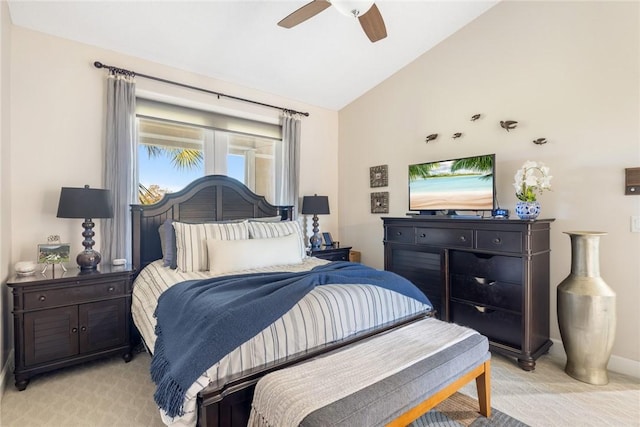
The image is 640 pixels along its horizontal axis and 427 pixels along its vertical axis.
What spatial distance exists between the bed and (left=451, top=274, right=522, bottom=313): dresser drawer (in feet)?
2.51

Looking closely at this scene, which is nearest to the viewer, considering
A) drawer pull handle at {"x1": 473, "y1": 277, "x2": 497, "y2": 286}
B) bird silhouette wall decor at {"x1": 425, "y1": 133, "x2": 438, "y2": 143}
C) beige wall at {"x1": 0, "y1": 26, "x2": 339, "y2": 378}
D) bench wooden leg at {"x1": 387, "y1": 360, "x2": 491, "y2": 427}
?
bench wooden leg at {"x1": 387, "y1": 360, "x2": 491, "y2": 427}

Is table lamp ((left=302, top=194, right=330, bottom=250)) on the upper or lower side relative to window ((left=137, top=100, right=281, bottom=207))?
lower

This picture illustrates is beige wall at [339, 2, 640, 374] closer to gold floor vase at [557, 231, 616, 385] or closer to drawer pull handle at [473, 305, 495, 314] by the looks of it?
gold floor vase at [557, 231, 616, 385]

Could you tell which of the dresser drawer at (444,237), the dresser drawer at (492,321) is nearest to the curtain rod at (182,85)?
the dresser drawer at (444,237)

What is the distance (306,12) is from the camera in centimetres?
231

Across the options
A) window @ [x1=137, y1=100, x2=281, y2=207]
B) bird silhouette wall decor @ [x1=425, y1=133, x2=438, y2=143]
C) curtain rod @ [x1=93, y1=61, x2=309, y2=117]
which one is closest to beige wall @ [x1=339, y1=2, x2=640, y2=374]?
bird silhouette wall decor @ [x1=425, y1=133, x2=438, y2=143]

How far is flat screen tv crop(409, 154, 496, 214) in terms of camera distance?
302cm

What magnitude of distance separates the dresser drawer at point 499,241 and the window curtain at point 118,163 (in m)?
3.29

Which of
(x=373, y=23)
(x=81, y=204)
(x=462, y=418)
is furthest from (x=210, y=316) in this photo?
(x=373, y=23)

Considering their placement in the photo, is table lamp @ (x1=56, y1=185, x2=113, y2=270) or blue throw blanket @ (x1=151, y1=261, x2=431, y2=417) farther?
table lamp @ (x1=56, y1=185, x2=113, y2=270)

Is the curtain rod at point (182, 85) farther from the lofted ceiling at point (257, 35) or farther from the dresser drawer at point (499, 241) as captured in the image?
the dresser drawer at point (499, 241)

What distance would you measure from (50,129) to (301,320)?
2813mm

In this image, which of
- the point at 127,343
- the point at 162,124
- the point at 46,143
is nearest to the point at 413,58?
the point at 162,124

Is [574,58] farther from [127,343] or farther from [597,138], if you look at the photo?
[127,343]
